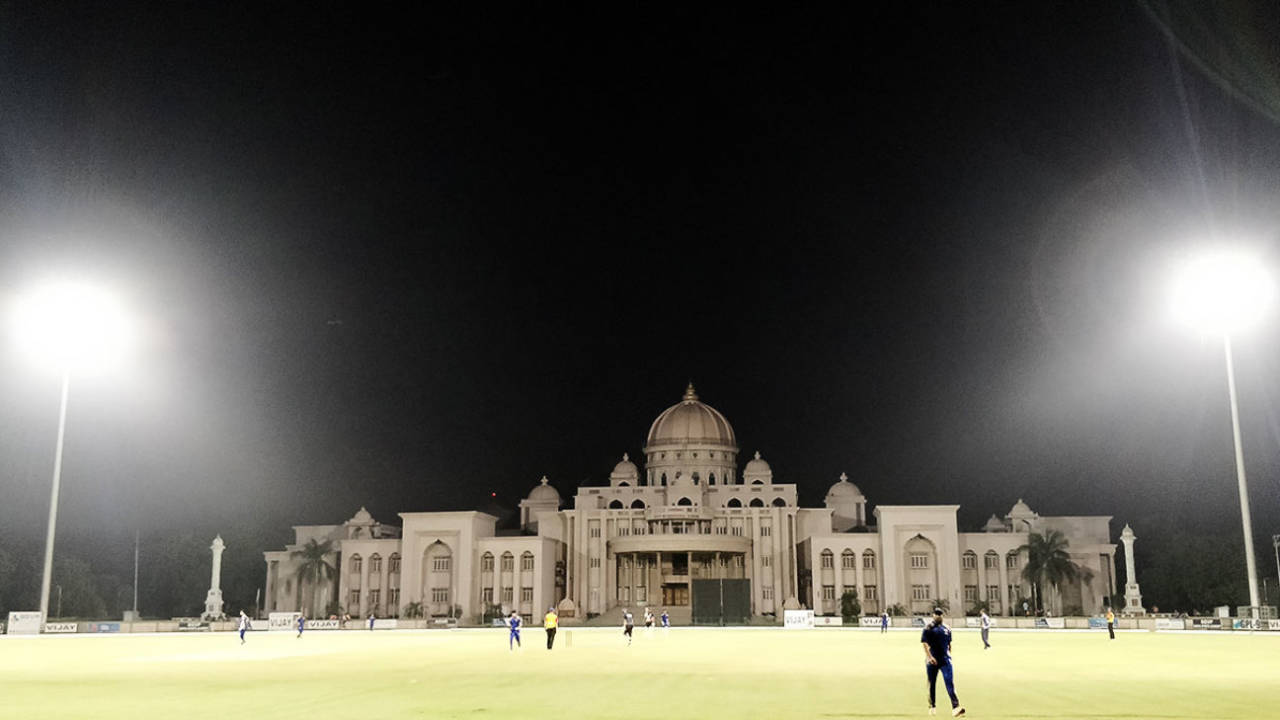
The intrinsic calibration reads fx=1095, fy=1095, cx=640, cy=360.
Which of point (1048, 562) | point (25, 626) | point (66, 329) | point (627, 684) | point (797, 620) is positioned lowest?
point (797, 620)

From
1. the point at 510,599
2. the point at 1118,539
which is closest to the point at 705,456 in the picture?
the point at 510,599

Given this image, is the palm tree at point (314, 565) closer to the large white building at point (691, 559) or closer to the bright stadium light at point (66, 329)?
the large white building at point (691, 559)

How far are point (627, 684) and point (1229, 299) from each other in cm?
4579

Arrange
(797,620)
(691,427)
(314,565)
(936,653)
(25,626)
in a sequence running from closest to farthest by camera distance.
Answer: (936,653) < (25,626) < (797,620) < (314,565) < (691,427)

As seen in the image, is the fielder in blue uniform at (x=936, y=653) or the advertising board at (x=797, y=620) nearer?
the fielder in blue uniform at (x=936, y=653)

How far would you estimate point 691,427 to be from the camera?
136 meters

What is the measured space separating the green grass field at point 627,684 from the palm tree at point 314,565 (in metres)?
74.6

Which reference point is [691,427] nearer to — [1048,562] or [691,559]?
[691,559]

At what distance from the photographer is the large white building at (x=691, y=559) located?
11375 cm

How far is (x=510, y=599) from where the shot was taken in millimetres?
118188

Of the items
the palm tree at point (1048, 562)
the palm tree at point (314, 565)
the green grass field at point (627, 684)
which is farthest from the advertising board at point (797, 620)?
the palm tree at point (314, 565)

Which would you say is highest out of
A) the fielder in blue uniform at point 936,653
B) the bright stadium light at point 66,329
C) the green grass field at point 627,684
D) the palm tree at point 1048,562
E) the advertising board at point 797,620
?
the bright stadium light at point 66,329

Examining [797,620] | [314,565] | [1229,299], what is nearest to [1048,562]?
[797,620]

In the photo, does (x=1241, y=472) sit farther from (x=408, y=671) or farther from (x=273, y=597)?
(x=273, y=597)
